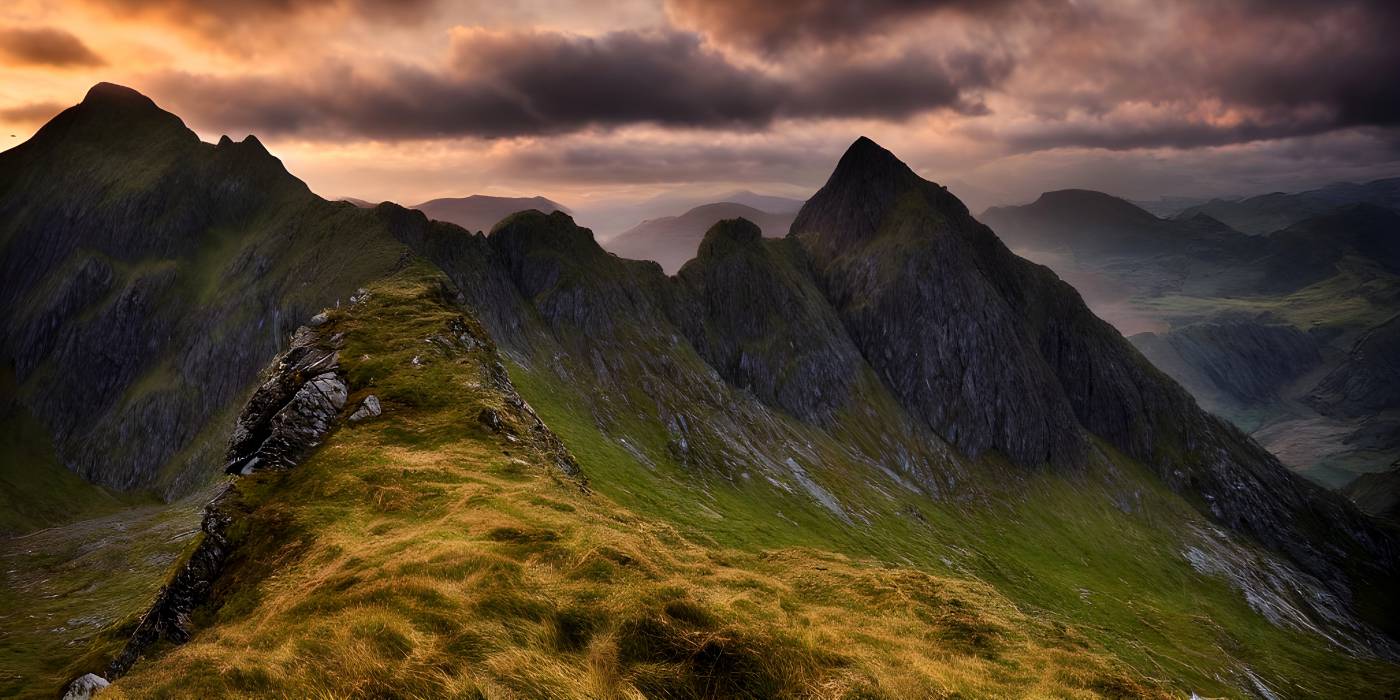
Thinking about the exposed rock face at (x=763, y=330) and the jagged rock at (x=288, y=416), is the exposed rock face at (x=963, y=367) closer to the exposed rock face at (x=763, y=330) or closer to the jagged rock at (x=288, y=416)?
the exposed rock face at (x=763, y=330)

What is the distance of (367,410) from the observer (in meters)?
29.0

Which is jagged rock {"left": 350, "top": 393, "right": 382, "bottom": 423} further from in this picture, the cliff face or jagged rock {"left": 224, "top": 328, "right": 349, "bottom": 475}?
the cliff face

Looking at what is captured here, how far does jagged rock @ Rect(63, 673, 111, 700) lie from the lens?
18.0 m

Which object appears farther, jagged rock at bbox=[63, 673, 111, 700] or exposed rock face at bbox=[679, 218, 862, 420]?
exposed rock face at bbox=[679, 218, 862, 420]

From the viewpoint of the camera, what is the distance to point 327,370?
32.3 m

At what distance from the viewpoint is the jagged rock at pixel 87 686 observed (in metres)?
18.0

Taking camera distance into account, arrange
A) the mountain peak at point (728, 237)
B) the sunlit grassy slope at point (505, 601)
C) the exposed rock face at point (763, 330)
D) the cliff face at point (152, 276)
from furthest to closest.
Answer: the mountain peak at point (728, 237) < the exposed rock face at point (763, 330) < the cliff face at point (152, 276) < the sunlit grassy slope at point (505, 601)

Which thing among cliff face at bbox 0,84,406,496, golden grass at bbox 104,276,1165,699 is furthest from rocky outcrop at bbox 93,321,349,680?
cliff face at bbox 0,84,406,496

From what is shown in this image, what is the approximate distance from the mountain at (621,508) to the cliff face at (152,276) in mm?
1724

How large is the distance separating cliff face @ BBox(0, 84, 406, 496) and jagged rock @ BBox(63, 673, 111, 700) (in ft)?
301

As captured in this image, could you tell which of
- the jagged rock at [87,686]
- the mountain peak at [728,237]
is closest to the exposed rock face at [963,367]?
the mountain peak at [728,237]

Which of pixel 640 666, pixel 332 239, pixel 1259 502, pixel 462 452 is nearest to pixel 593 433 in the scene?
pixel 462 452

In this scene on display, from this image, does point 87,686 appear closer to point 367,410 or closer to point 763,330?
point 367,410

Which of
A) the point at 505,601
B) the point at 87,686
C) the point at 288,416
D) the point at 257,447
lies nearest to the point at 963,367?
the point at 288,416
